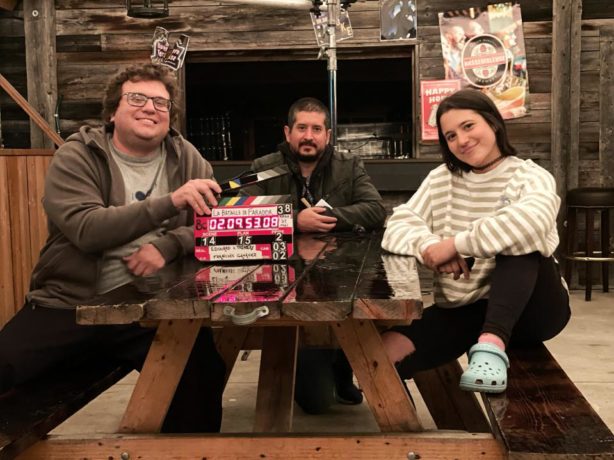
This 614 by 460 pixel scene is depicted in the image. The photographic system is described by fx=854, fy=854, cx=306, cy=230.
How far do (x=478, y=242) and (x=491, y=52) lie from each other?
4831mm

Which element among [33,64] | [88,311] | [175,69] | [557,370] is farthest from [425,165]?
[88,311]

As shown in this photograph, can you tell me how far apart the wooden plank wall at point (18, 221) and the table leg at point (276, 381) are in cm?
248

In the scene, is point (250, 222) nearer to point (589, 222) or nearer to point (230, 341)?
point (230, 341)

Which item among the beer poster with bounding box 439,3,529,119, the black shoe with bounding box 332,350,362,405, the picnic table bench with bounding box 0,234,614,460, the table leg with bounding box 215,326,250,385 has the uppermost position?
the beer poster with bounding box 439,3,529,119

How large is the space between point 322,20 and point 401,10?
1.70 m

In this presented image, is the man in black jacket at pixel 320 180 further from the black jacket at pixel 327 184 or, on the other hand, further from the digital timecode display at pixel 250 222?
the digital timecode display at pixel 250 222

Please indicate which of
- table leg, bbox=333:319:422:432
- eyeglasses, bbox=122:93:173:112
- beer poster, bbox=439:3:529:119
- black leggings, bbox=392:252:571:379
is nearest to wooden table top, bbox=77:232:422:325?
table leg, bbox=333:319:422:432

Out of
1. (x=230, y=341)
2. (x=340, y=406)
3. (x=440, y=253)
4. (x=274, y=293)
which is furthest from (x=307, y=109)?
(x=274, y=293)

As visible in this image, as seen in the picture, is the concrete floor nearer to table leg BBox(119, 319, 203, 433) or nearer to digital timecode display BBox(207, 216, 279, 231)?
digital timecode display BBox(207, 216, 279, 231)

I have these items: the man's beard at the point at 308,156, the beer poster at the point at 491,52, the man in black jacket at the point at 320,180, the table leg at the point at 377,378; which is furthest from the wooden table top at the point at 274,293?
the beer poster at the point at 491,52

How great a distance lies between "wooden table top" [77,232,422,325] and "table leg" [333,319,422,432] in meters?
0.10

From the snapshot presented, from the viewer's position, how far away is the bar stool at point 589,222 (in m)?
6.41

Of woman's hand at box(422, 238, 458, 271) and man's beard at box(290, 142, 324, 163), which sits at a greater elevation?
man's beard at box(290, 142, 324, 163)

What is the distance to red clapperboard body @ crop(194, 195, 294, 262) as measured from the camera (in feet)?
8.29
